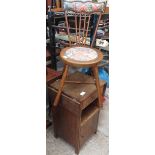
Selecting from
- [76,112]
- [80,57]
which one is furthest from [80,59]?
[76,112]

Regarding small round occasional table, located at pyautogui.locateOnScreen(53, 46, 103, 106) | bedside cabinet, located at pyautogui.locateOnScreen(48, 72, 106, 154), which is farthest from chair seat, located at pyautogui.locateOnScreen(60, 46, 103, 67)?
bedside cabinet, located at pyautogui.locateOnScreen(48, 72, 106, 154)

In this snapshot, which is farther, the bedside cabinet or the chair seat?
the bedside cabinet

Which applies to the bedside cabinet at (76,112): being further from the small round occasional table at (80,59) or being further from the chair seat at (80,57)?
the chair seat at (80,57)

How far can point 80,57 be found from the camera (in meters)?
1.38

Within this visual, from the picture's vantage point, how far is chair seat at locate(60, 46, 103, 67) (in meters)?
1.31

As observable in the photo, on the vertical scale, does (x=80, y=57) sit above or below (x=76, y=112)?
above

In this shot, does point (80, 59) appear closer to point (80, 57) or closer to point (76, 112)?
point (80, 57)

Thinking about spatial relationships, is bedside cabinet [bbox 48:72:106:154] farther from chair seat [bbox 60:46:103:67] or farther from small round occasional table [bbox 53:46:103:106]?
chair seat [bbox 60:46:103:67]

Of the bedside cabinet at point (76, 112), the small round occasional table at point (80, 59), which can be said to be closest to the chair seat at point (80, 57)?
Answer: the small round occasional table at point (80, 59)

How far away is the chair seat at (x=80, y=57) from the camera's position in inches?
51.4

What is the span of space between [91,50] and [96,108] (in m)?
0.49
